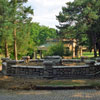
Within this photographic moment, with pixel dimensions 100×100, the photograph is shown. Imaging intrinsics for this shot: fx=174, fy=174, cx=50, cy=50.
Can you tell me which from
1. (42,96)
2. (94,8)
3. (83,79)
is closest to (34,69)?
(83,79)

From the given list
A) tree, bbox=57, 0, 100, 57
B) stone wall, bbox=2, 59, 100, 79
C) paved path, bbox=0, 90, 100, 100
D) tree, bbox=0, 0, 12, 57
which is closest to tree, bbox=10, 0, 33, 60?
tree, bbox=0, 0, 12, 57

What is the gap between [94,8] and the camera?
30391mm

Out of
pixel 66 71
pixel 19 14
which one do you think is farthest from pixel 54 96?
pixel 19 14

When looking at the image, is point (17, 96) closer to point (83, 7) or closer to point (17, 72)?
point (17, 72)

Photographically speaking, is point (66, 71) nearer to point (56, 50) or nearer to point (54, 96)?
point (54, 96)

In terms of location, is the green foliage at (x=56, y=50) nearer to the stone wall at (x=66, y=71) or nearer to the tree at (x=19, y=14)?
the tree at (x=19, y=14)

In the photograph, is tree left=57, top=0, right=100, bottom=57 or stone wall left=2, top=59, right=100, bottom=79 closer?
stone wall left=2, top=59, right=100, bottom=79

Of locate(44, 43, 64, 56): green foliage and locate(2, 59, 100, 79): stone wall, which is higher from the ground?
locate(44, 43, 64, 56): green foliage

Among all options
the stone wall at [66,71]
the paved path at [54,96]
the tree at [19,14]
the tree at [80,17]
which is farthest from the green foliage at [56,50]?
the paved path at [54,96]

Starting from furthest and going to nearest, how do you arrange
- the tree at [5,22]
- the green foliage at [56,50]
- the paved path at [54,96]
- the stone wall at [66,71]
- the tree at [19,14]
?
the green foliage at [56,50] < the tree at [19,14] < the tree at [5,22] < the stone wall at [66,71] < the paved path at [54,96]

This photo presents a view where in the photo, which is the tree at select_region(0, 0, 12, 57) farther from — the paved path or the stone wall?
the paved path

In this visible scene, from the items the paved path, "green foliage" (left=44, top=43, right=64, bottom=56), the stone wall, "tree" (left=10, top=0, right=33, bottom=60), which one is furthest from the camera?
"green foliage" (left=44, top=43, right=64, bottom=56)

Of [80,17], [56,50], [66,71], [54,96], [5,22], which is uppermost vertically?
[80,17]

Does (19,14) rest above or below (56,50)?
above
